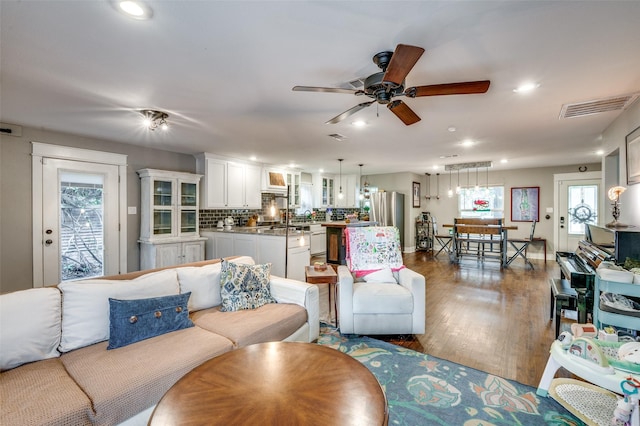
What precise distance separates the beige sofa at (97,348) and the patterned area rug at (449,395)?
32.6 inches

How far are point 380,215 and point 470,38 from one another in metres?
6.19

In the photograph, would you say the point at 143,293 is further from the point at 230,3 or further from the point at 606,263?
the point at 606,263

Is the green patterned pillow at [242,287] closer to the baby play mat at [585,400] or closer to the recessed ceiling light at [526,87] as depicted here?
the baby play mat at [585,400]

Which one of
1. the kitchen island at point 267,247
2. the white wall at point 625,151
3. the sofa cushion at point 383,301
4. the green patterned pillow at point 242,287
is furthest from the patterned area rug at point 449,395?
the white wall at point 625,151

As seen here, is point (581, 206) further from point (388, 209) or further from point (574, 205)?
point (388, 209)

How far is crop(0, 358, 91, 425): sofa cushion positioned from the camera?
3.88 feet

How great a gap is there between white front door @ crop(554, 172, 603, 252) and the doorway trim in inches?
358

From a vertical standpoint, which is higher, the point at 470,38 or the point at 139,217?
the point at 470,38

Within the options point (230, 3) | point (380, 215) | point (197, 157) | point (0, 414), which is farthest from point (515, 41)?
point (380, 215)

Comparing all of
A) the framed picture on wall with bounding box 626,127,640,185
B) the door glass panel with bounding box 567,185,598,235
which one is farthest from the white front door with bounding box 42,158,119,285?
the door glass panel with bounding box 567,185,598,235

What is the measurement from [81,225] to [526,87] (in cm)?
553

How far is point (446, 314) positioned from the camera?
346 cm

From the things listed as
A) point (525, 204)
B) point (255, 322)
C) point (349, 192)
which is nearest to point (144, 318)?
point (255, 322)

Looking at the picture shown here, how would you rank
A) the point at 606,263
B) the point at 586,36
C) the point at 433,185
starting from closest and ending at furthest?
the point at 586,36 → the point at 606,263 → the point at 433,185
